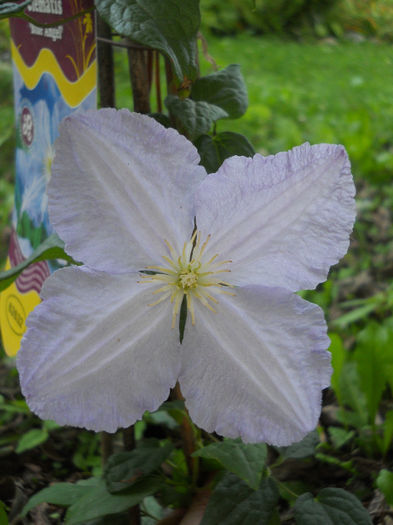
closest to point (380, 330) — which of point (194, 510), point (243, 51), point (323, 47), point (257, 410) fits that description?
point (194, 510)

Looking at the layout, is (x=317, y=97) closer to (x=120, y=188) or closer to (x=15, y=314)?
(x=15, y=314)

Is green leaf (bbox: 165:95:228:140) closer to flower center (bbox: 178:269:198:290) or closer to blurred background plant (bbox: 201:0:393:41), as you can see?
flower center (bbox: 178:269:198:290)

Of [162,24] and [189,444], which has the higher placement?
[162,24]

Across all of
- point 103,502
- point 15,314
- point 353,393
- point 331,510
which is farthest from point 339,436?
point 15,314

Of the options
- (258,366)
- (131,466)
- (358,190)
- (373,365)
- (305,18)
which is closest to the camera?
(258,366)

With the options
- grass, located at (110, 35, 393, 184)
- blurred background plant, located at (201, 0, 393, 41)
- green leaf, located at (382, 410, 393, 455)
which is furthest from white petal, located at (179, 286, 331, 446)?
blurred background plant, located at (201, 0, 393, 41)

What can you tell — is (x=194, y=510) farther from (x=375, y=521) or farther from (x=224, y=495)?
(x=375, y=521)

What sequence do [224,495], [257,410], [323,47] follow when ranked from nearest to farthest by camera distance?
[257,410], [224,495], [323,47]
